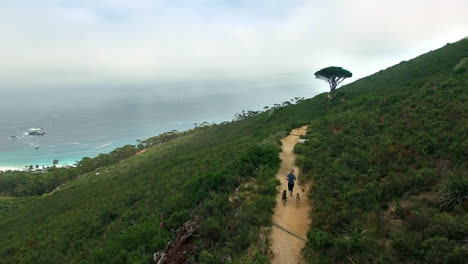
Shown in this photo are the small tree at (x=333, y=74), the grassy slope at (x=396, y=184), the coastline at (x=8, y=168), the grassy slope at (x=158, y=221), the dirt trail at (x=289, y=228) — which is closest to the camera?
the grassy slope at (x=396, y=184)

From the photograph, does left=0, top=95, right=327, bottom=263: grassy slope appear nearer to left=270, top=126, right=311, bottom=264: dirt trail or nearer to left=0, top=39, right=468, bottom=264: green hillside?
left=0, top=39, right=468, bottom=264: green hillside

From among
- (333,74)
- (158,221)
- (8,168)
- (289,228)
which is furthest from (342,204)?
(8,168)

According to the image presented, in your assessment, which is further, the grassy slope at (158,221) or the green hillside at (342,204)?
the grassy slope at (158,221)

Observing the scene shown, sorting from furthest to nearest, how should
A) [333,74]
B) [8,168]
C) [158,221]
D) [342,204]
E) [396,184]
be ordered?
1. [8,168]
2. [333,74]
3. [158,221]
4. [342,204]
5. [396,184]

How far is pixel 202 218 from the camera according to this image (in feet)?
33.8

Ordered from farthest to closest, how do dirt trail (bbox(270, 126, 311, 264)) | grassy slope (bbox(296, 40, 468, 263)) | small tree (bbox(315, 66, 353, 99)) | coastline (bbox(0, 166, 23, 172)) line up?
1. coastline (bbox(0, 166, 23, 172))
2. small tree (bbox(315, 66, 353, 99))
3. dirt trail (bbox(270, 126, 311, 264))
4. grassy slope (bbox(296, 40, 468, 263))

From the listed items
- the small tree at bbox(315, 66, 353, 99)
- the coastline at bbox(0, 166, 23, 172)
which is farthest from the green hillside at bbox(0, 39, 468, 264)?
the coastline at bbox(0, 166, 23, 172)

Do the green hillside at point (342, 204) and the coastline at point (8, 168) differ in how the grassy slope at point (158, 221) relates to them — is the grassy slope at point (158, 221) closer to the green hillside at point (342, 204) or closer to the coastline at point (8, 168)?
the green hillside at point (342, 204)

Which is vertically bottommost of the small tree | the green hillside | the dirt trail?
the dirt trail

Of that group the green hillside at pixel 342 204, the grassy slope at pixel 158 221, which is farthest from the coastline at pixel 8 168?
the green hillside at pixel 342 204

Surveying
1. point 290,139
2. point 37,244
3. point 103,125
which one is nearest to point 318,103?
point 290,139

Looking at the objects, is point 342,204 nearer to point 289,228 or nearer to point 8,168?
point 289,228

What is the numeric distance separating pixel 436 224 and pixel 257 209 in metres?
5.60

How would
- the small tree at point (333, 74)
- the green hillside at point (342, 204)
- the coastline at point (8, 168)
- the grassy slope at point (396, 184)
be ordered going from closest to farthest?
1. the grassy slope at point (396, 184)
2. the green hillside at point (342, 204)
3. the small tree at point (333, 74)
4. the coastline at point (8, 168)
